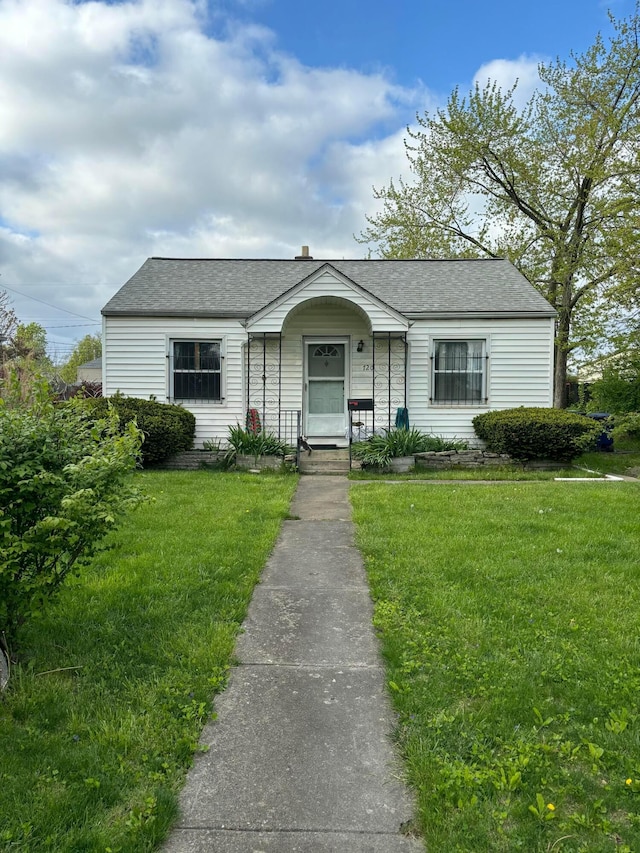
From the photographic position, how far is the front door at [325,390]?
41.0 feet

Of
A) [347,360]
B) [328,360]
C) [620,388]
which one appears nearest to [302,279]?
[328,360]

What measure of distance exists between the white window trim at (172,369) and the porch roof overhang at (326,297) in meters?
1.35

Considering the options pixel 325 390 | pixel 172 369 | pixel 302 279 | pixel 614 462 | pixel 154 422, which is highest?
pixel 302 279

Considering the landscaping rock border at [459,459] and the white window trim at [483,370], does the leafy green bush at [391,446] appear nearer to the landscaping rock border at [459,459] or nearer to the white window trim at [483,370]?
the landscaping rock border at [459,459]

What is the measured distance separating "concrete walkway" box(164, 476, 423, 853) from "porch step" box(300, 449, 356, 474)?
643 cm

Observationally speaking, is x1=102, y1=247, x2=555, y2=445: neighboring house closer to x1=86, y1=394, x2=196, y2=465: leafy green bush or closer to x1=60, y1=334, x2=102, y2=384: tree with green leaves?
x1=86, y1=394, x2=196, y2=465: leafy green bush

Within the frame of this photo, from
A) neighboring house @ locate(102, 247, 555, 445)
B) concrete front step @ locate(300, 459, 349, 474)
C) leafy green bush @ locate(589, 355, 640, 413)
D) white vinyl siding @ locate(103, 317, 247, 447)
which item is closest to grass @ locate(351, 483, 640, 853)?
concrete front step @ locate(300, 459, 349, 474)

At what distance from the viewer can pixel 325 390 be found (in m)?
12.6

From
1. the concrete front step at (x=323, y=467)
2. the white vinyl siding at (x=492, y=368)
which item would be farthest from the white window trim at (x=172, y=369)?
the white vinyl siding at (x=492, y=368)

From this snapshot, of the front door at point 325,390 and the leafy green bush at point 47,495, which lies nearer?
the leafy green bush at point 47,495

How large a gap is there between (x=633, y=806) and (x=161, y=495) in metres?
6.92

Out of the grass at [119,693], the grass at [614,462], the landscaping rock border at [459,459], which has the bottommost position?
the grass at [119,693]

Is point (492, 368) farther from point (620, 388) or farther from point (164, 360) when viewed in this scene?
point (164, 360)

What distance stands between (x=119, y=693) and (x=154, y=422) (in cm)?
791
